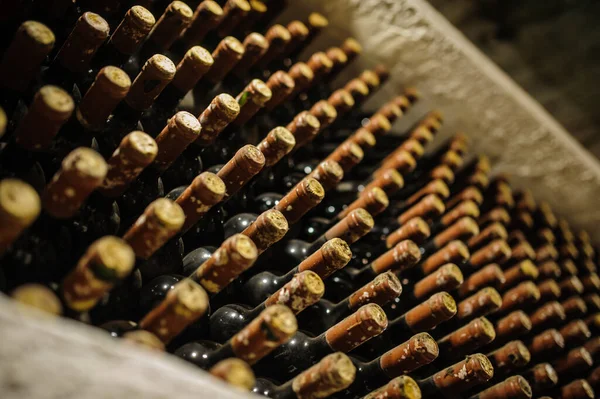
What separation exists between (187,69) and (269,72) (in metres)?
0.34

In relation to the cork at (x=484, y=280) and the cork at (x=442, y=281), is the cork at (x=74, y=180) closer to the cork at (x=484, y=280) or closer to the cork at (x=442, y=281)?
the cork at (x=442, y=281)

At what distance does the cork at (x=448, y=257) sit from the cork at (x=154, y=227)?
58cm

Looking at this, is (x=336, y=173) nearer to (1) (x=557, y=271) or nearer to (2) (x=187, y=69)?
(2) (x=187, y=69)

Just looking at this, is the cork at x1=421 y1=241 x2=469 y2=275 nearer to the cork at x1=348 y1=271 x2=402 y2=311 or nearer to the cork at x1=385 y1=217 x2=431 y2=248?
the cork at x1=385 y1=217 x2=431 y2=248

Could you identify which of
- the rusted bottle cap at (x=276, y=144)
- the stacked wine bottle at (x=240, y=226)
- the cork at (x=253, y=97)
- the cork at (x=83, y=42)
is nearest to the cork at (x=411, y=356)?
the stacked wine bottle at (x=240, y=226)

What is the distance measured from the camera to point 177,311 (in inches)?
18.9

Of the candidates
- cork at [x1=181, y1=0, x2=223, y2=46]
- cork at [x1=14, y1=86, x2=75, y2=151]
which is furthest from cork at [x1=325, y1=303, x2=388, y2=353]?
cork at [x1=181, y1=0, x2=223, y2=46]

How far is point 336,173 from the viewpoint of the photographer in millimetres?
821

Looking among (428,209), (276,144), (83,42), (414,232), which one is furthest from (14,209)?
(428,209)

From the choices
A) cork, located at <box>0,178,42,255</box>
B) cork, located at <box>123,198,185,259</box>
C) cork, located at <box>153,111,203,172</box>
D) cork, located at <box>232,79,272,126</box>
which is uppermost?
cork, located at <box>232,79,272,126</box>

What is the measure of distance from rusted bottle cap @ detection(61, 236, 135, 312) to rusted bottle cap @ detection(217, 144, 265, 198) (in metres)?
0.25

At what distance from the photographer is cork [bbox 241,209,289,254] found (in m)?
0.64

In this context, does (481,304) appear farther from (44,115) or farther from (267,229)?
(44,115)

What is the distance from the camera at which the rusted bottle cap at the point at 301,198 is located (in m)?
0.71
